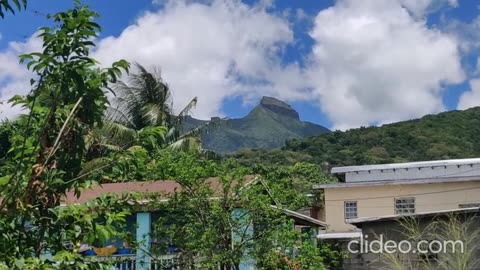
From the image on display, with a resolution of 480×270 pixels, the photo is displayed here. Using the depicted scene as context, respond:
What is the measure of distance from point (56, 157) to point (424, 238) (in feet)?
39.2

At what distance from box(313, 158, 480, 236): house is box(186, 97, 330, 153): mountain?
49.0 m

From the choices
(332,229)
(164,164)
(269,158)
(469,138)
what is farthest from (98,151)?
(469,138)

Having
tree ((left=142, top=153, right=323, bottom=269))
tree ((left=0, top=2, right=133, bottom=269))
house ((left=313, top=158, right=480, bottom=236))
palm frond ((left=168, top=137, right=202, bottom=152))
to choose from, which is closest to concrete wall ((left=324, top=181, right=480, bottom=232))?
house ((left=313, top=158, right=480, bottom=236))

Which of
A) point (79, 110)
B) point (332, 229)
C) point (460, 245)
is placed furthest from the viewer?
point (332, 229)

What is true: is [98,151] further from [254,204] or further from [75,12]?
[75,12]

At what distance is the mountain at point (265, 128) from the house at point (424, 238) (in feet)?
204

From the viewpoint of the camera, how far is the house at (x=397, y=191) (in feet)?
86.0

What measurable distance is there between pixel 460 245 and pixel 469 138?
37979 mm

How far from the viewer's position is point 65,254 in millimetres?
3064

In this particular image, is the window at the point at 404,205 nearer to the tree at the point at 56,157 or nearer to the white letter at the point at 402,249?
the white letter at the point at 402,249

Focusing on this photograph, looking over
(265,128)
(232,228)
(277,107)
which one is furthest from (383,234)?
(277,107)

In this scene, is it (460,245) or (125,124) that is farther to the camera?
(125,124)

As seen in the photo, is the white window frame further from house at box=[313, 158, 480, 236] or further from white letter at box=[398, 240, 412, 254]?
white letter at box=[398, 240, 412, 254]

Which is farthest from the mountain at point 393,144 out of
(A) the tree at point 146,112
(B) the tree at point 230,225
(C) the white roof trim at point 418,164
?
(B) the tree at point 230,225
